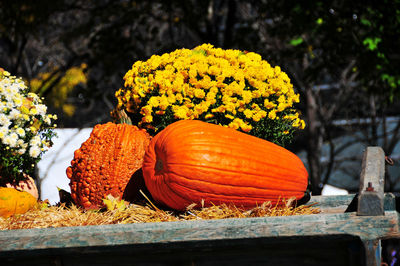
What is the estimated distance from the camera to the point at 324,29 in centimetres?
514

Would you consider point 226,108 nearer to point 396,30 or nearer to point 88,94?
point 396,30

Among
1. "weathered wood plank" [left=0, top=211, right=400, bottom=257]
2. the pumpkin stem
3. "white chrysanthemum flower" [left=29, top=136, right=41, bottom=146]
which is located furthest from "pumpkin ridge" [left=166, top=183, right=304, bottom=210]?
"white chrysanthemum flower" [left=29, top=136, right=41, bottom=146]

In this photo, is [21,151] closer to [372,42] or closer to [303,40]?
[372,42]

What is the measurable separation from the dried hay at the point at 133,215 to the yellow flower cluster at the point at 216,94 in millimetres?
569

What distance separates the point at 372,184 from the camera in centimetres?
189

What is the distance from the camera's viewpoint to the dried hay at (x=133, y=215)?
2102 mm

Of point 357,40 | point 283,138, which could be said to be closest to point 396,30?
point 357,40

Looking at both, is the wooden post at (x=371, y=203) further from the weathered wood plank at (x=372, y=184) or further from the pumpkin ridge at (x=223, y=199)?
the pumpkin ridge at (x=223, y=199)

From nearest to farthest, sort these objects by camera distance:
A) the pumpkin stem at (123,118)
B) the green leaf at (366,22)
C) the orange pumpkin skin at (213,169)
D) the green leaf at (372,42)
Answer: the orange pumpkin skin at (213,169) → the pumpkin stem at (123,118) → the green leaf at (372,42) → the green leaf at (366,22)

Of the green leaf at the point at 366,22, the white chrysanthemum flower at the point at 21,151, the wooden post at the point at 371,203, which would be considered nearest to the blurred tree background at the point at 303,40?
the green leaf at the point at 366,22

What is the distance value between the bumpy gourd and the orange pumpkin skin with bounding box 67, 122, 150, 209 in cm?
27

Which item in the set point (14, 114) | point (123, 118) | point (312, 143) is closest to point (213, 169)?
point (123, 118)

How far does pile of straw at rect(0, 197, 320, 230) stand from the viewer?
A: 2100 millimetres

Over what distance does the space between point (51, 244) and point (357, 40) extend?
4553mm
